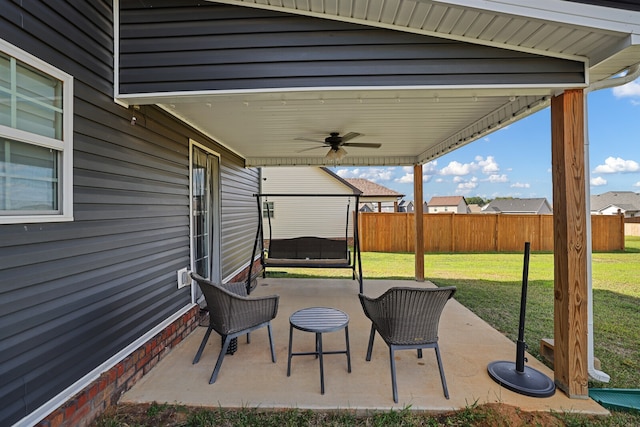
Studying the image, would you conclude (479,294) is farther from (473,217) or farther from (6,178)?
(473,217)

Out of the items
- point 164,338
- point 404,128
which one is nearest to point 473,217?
point 404,128

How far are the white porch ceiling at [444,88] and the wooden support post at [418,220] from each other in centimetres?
213

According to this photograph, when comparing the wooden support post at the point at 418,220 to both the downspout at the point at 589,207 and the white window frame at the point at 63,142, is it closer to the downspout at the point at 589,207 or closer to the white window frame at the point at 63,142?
the downspout at the point at 589,207

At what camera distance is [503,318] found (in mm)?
4438

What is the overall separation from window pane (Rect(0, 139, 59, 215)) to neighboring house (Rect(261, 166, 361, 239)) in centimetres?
1240

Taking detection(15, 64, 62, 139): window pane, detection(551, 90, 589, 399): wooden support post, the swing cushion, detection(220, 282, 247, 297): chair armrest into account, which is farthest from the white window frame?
detection(551, 90, 589, 399): wooden support post

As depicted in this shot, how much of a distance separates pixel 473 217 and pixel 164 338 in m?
11.8

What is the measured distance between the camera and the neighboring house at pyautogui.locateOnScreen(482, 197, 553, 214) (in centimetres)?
3994

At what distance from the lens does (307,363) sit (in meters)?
3.07

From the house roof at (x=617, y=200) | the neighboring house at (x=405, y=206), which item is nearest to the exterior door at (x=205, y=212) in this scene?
the neighboring house at (x=405, y=206)

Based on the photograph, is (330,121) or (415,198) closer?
(330,121)

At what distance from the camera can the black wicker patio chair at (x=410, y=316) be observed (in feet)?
8.17

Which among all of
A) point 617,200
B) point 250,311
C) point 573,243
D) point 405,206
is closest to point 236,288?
point 250,311

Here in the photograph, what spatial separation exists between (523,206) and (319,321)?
1867 inches
